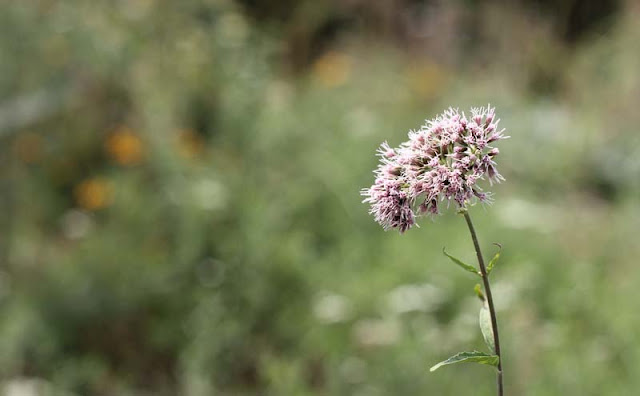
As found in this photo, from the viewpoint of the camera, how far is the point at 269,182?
382 cm

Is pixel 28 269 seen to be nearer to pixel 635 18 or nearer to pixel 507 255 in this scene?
pixel 507 255

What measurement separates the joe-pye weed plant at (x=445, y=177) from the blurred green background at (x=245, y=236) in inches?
69.0

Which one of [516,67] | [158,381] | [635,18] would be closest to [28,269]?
[158,381]

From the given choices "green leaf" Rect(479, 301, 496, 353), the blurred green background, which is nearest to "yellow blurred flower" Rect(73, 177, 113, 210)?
the blurred green background

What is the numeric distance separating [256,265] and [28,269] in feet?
3.62

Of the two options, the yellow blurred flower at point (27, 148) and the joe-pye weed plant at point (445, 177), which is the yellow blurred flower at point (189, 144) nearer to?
the yellow blurred flower at point (27, 148)

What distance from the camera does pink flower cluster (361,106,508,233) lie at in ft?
2.67

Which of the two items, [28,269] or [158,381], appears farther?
[28,269]

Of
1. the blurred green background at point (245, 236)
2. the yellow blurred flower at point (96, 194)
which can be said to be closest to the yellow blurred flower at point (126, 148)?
the blurred green background at point (245, 236)

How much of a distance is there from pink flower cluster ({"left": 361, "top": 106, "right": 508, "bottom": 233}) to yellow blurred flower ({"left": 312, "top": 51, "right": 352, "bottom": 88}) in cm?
465

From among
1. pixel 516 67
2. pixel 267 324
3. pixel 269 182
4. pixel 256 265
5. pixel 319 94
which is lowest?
pixel 267 324

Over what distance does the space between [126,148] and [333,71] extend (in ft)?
7.73

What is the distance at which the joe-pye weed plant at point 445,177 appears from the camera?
815 mm

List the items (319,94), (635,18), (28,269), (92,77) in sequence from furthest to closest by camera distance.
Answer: (635,18)
(319,94)
(92,77)
(28,269)
